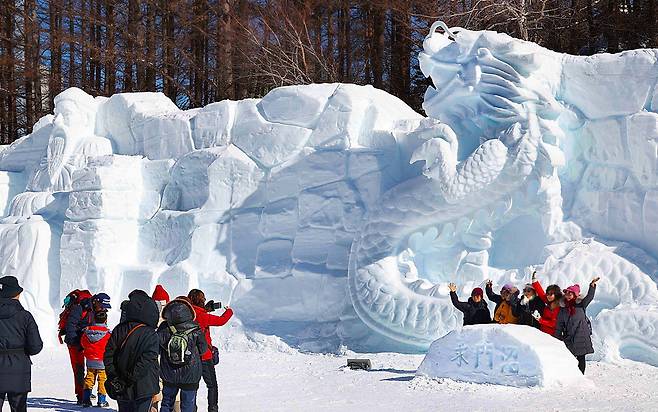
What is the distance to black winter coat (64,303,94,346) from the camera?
6438mm

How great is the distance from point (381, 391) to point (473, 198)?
2875mm

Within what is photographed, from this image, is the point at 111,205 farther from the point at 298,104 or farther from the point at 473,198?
the point at 473,198

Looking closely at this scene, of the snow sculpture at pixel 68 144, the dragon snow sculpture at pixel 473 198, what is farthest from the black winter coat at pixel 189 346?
the snow sculpture at pixel 68 144

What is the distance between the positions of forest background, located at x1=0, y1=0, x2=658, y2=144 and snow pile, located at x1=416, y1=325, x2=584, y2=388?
32.2 feet

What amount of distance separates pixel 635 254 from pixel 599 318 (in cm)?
83

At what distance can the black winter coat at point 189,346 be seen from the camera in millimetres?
4648

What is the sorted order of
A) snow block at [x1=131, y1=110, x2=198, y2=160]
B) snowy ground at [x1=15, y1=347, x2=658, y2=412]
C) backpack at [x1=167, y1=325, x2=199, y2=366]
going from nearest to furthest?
backpack at [x1=167, y1=325, x2=199, y2=366], snowy ground at [x1=15, y1=347, x2=658, y2=412], snow block at [x1=131, y1=110, x2=198, y2=160]

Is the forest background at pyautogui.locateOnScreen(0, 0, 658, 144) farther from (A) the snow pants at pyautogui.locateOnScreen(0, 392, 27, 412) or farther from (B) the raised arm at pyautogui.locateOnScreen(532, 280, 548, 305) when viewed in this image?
(A) the snow pants at pyautogui.locateOnScreen(0, 392, 27, 412)

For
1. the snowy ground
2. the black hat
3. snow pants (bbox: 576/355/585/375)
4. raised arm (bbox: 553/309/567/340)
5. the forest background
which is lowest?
the snowy ground

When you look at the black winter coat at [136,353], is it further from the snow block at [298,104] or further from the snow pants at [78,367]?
the snow block at [298,104]

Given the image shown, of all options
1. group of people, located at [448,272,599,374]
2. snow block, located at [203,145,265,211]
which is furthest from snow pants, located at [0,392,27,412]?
snow block, located at [203,145,265,211]

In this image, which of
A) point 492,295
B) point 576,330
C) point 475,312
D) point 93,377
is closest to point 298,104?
point 492,295

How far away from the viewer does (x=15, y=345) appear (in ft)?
16.1

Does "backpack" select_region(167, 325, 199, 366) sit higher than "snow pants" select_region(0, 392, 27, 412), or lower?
higher
